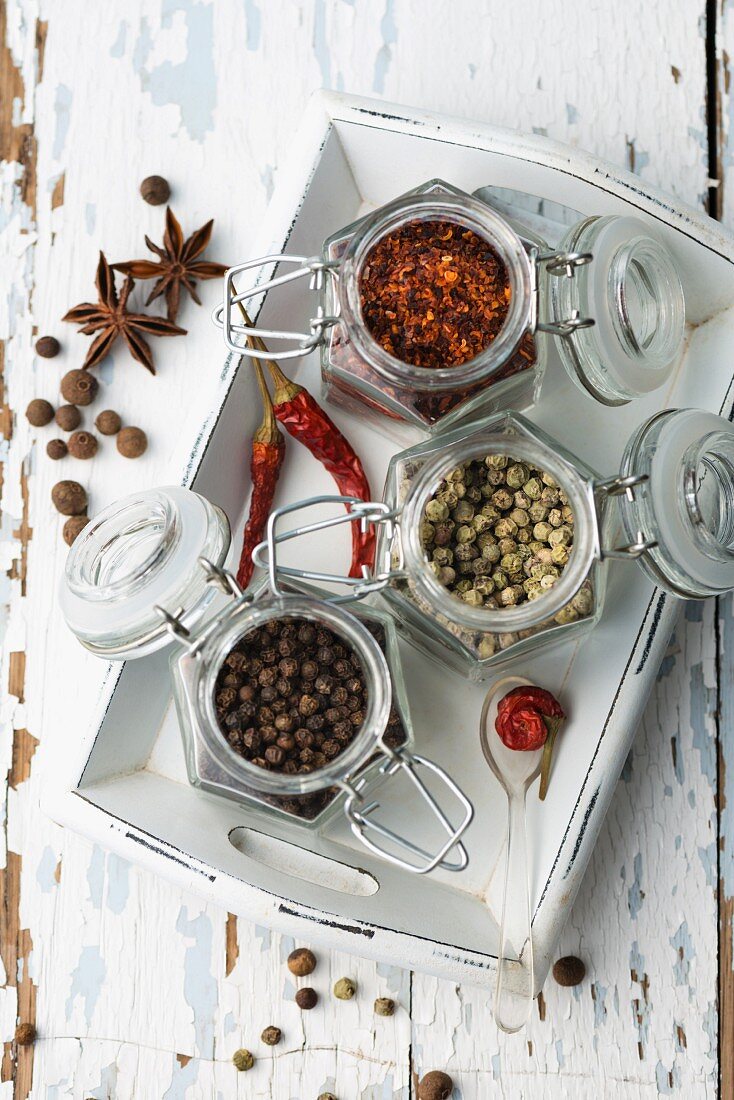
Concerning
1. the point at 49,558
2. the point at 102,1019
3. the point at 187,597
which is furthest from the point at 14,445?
the point at 102,1019

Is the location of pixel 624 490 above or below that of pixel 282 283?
below

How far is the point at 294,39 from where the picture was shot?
4.17ft

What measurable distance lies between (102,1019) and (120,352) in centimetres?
82

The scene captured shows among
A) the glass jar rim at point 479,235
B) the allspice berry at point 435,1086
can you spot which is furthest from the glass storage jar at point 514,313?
the allspice berry at point 435,1086

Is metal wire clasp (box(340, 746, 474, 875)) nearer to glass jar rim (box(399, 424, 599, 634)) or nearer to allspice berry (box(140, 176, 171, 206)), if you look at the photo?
glass jar rim (box(399, 424, 599, 634))

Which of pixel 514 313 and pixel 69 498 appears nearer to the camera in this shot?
pixel 514 313

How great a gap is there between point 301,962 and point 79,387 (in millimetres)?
742

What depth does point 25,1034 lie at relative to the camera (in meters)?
1.24

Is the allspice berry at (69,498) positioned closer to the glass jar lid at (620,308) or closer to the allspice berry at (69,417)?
the allspice berry at (69,417)

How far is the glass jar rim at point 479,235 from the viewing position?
951 mm

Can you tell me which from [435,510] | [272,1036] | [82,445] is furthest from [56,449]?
[272,1036]

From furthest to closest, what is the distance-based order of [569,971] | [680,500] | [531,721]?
[569,971] < [531,721] < [680,500]

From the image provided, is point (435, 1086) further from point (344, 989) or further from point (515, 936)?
point (515, 936)

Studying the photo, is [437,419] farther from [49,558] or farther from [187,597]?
[49,558]
